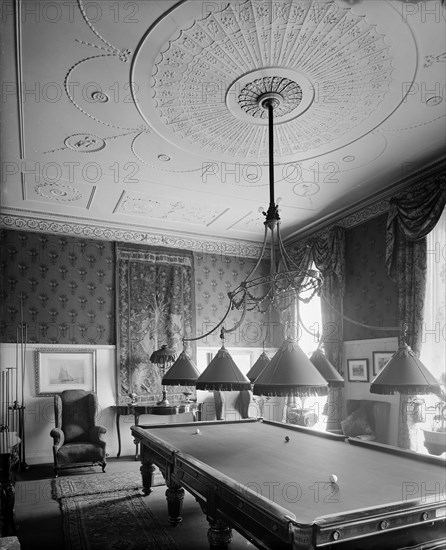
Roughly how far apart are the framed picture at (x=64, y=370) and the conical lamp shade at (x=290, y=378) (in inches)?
212

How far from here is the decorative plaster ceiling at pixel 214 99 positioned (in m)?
3.25

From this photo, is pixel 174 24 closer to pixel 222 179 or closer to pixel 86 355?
pixel 222 179

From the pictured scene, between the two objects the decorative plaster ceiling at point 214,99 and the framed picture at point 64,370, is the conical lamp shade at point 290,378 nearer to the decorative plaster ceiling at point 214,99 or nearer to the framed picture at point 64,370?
the decorative plaster ceiling at point 214,99

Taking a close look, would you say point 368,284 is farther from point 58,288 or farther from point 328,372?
point 58,288

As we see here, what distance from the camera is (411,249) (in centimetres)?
612

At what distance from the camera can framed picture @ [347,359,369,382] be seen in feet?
22.5

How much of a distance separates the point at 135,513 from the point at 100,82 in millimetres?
4224

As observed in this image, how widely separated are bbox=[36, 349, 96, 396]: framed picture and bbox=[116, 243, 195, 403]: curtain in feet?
1.62

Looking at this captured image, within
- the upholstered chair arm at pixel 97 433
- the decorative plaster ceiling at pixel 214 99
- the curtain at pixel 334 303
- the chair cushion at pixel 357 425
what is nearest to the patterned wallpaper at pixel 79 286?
the curtain at pixel 334 303

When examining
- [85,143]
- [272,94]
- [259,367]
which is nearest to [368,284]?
[259,367]

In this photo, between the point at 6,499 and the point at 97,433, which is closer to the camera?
the point at 6,499

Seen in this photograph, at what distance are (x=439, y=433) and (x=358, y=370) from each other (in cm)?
203

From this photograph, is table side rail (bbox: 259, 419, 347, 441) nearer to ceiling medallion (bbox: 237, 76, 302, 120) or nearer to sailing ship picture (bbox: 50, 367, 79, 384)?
ceiling medallion (bbox: 237, 76, 302, 120)

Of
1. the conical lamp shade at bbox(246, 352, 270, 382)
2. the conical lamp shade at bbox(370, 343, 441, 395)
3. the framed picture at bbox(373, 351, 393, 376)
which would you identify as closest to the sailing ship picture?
the conical lamp shade at bbox(246, 352, 270, 382)
